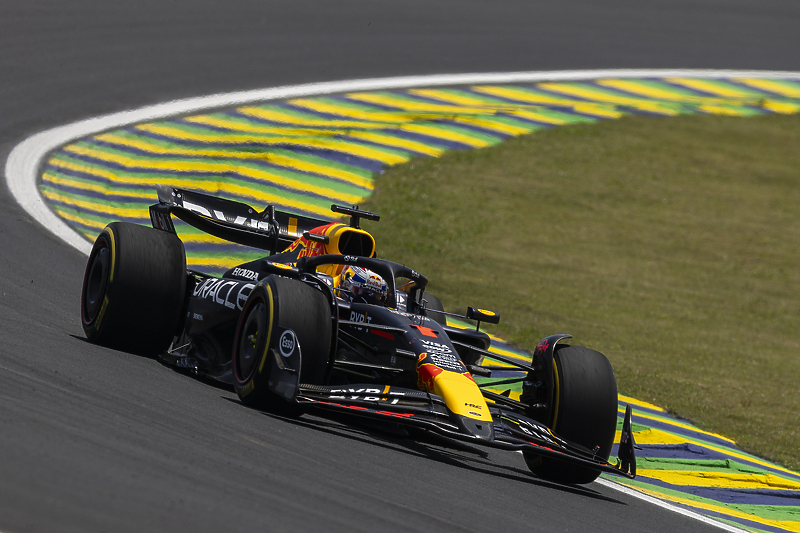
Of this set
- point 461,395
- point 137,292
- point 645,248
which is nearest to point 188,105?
point 645,248

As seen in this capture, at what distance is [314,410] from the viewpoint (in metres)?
6.96

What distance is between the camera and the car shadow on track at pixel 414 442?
646 centimetres

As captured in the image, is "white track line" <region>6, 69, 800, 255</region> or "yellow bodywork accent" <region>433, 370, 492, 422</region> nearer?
"yellow bodywork accent" <region>433, 370, 492, 422</region>

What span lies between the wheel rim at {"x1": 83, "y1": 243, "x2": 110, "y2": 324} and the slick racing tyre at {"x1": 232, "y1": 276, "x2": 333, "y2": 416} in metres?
1.57

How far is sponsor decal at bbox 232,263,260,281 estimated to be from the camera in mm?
8055

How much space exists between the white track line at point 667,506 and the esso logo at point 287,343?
255 cm

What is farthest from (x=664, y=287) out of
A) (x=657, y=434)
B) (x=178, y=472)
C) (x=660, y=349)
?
(x=178, y=472)

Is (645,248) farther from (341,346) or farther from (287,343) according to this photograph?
(287,343)

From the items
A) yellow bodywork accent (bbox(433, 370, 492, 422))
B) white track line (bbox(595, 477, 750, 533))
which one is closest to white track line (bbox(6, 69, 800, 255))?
yellow bodywork accent (bbox(433, 370, 492, 422))

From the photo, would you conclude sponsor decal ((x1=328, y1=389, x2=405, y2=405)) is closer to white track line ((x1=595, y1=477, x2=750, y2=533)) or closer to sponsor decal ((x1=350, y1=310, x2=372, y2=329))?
sponsor decal ((x1=350, y1=310, x2=372, y2=329))

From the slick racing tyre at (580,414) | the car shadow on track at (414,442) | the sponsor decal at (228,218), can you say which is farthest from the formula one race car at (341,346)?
the sponsor decal at (228,218)

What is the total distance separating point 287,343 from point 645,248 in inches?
414

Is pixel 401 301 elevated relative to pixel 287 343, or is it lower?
elevated

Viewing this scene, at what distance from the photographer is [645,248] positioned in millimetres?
15883
